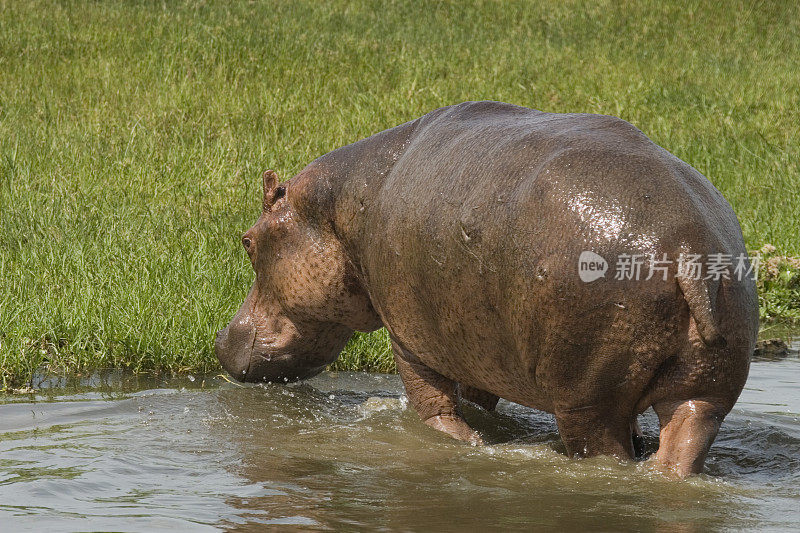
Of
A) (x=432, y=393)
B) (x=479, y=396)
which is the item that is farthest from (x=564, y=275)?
(x=479, y=396)

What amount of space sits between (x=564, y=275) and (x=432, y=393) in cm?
159

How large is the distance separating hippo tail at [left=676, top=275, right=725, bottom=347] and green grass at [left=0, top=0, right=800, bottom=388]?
10.3 feet

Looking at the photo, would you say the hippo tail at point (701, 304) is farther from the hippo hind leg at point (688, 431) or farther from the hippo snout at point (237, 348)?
the hippo snout at point (237, 348)

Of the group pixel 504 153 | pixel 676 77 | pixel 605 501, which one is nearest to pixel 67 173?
pixel 504 153

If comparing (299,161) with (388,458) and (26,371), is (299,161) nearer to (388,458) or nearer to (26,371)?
(26,371)

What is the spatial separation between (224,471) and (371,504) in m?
0.72

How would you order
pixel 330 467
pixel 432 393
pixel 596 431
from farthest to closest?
pixel 432 393, pixel 330 467, pixel 596 431

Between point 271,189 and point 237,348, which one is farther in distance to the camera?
point 237,348

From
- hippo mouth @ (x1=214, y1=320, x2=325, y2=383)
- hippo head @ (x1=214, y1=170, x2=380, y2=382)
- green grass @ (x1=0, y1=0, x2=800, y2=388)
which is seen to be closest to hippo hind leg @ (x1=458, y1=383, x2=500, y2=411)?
hippo head @ (x1=214, y1=170, x2=380, y2=382)

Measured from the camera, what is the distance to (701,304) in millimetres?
3471

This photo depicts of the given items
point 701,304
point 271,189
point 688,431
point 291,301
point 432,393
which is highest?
point 271,189

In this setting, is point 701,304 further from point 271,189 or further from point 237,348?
point 237,348

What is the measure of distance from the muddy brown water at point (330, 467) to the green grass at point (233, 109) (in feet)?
2.31

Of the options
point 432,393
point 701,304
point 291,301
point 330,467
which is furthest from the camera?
point 291,301
